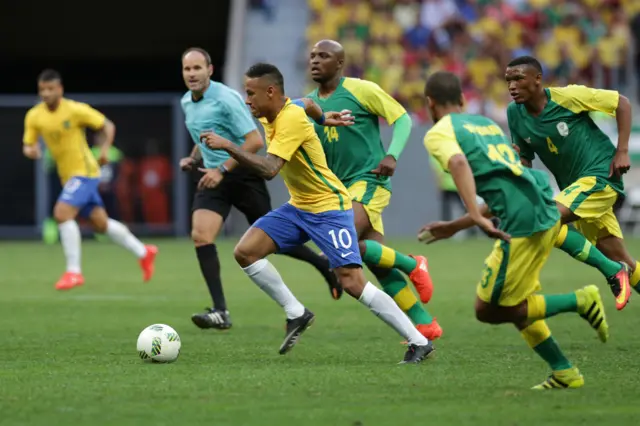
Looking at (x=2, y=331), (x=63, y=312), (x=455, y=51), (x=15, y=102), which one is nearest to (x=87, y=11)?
(x=15, y=102)

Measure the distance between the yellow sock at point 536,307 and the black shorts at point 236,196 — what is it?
150 inches

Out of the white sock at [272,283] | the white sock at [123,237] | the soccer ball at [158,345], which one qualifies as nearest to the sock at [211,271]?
the white sock at [272,283]

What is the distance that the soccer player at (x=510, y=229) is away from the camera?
6656mm

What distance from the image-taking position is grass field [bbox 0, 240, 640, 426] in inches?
233

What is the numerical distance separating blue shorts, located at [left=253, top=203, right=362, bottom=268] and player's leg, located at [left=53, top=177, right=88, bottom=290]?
6.04 metres

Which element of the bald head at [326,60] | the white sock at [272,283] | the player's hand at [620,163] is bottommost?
the white sock at [272,283]

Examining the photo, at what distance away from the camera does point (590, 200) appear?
29.8 feet

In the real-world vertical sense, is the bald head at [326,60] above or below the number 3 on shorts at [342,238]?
above

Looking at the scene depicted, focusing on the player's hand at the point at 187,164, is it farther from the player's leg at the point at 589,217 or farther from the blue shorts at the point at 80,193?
the blue shorts at the point at 80,193

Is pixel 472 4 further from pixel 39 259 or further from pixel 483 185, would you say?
pixel 483 185

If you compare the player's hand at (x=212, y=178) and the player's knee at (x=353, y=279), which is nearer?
the player's knee at (x=353, y=279)

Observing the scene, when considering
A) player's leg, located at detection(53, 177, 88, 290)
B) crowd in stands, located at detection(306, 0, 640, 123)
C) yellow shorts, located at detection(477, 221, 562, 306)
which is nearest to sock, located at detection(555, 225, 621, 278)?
yellow shorts, located at detection(477, 221, 562, 306)

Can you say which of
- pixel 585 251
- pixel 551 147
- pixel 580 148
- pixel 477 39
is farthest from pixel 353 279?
pixel 477 39

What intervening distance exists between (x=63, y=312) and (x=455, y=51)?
15.8 metres
